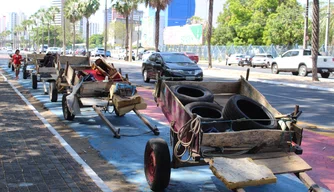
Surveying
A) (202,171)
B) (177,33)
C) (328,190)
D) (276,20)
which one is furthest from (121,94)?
(177,33)

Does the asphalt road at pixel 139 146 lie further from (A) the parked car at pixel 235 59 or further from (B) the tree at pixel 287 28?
(B) the tree at pixel 287 28

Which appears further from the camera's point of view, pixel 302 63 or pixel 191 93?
pixel 302 63

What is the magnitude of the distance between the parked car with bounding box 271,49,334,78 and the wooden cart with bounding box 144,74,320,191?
2450 cm

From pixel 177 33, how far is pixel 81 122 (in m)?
73.3

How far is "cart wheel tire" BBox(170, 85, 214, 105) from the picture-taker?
629cm

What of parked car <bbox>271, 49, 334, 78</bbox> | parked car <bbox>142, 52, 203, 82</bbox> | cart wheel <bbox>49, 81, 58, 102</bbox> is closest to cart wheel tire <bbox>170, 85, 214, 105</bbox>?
cart wheel <bbox>49, 81, 58, 102</bbox>

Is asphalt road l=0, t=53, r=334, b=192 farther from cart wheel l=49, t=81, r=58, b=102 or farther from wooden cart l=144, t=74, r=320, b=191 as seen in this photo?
wooden cart l=144, t=74, r=320, b=191

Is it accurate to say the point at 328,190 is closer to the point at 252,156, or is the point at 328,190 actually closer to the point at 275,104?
the point at 252,156

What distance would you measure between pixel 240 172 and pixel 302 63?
86.9 feet

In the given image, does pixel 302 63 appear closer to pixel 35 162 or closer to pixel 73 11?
pixel 35 162

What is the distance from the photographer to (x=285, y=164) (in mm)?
5047

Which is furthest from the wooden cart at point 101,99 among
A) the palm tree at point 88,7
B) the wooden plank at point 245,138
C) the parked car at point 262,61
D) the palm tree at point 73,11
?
the palm tree at point 73,11

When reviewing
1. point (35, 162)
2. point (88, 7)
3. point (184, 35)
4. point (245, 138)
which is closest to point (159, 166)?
point (245, 138)

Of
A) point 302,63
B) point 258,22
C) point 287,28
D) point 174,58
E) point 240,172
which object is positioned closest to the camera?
point 240,172
